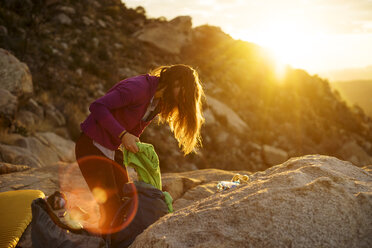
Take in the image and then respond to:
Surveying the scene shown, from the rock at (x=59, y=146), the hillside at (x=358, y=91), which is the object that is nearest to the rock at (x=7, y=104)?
the rock at (x=59, y=146)

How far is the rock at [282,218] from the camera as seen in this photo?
150 cm

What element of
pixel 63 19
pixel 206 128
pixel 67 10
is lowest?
pixel 206 128

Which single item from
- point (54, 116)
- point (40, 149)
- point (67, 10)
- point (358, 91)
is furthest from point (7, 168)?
point (358, 91)

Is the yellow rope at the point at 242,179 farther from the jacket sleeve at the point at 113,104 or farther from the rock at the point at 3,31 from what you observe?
the rock at the point at 3,31

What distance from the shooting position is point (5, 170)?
4.35 m

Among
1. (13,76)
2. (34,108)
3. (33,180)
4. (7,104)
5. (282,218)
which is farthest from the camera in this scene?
(34,108)

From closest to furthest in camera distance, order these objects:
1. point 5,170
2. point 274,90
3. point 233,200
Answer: point 233,200
point 5,170
point 274,90

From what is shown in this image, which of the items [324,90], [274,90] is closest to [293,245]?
[274,90]

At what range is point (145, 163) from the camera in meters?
2.39

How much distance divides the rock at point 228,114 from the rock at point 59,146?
8508mm

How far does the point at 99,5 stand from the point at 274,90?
1365 centimetres

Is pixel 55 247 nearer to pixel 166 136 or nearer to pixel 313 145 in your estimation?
pixel 166 136

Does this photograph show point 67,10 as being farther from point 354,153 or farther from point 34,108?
point 354,153

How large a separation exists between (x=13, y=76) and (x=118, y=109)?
18.8ft
